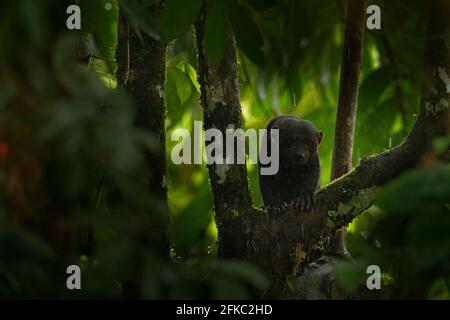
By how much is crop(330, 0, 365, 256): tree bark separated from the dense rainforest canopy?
0.01 meters

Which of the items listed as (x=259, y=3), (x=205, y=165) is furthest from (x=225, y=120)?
(x=205, y=165)

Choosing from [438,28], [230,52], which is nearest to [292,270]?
[230,52]

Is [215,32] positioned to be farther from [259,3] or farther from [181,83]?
[181,83]

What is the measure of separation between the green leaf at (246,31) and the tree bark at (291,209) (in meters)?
0.31

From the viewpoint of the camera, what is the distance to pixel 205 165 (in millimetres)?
4406

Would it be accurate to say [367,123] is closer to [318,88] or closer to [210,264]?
[318,88]

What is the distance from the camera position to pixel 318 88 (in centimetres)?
586

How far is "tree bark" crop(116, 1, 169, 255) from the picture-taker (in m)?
3.81

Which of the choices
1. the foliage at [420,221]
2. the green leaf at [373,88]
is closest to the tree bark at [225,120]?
the green leaf at [373,88]

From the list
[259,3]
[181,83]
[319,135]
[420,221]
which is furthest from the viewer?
[319,135]

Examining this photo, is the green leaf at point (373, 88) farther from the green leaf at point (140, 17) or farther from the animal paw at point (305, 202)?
the green leaf at point (140, 17)

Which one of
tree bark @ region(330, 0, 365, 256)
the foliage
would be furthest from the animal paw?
the foliage

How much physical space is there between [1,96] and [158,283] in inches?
24.8

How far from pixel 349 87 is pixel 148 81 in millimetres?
1145
